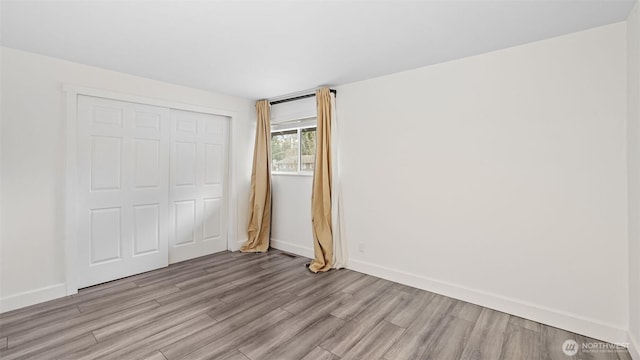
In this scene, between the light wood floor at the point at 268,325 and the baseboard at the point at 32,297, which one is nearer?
the light wood floor at the point at 268,325

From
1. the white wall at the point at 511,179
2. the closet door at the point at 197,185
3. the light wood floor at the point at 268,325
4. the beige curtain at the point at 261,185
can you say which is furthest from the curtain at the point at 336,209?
the closet door at the point at 197,185

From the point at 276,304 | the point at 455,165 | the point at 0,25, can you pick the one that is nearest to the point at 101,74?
the point at 0,25

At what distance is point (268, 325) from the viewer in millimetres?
2324

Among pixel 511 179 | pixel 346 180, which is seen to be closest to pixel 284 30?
pixel 346 180

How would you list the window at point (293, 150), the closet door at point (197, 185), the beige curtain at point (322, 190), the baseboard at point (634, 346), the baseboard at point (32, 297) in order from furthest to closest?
the window at point (293, 150)
the closet door at point (197, 185)
the beige curtain at point (322, 190)
the baseboard at point (32, 297)
the baseboard at point (634, 346)

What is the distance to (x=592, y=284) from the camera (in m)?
2.19

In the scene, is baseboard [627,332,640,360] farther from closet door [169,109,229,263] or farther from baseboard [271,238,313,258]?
closet door [169,109,229,263]

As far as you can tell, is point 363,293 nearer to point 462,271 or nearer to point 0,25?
point 462,271

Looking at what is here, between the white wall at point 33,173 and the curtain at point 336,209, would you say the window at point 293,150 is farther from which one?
the white wall at point 33,173

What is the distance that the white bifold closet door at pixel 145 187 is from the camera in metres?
3.08

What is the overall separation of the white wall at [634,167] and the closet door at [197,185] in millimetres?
4358

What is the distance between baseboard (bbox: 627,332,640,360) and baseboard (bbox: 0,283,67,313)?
187 inches

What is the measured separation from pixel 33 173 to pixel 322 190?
2964 mm

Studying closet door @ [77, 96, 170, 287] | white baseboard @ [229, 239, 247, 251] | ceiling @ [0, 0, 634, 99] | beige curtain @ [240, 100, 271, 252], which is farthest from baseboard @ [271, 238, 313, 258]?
ceiling @ [0, 0, 634, 99]
